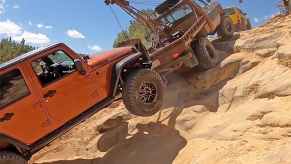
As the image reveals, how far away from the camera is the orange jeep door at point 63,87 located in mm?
6758

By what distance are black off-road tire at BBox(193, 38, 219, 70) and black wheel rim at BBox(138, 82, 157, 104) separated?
2.51 m

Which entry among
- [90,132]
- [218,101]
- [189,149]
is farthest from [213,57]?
[189,149]

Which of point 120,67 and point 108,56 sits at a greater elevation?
point 108,56

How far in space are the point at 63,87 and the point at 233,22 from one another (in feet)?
39.1

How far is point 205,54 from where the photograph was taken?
32.8ft

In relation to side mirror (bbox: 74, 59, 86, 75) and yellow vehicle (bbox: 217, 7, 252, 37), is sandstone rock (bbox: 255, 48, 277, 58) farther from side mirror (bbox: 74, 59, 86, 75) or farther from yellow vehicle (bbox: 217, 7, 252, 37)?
side mirror (bbox: 74, 59, 86, 75)

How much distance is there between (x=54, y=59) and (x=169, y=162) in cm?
252

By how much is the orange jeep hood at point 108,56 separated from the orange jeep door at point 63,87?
0.84 ft

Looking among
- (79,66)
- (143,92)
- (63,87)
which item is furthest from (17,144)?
(143,92)

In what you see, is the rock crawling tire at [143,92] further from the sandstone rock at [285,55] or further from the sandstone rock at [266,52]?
the sandstone rock at [266,52]

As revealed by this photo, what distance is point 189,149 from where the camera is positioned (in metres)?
6.69

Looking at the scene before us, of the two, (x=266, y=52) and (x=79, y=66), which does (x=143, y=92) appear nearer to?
→ (x=79, y=66)

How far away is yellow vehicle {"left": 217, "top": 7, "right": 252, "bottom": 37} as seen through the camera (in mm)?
12227

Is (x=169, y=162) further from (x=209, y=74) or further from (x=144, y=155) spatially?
(x=209, y=74)
